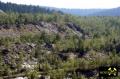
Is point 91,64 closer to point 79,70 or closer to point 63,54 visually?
point 79,70

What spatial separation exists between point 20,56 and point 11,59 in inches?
275

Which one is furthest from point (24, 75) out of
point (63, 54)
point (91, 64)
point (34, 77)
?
point (63, 54)

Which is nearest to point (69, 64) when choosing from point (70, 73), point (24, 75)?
point (70, 73)

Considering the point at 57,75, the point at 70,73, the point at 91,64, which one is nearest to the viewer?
the point at 57,75

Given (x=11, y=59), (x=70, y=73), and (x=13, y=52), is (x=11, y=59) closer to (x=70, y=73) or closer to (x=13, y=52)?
(x=13, y=52)

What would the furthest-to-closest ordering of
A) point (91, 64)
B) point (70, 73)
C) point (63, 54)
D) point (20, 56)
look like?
point (63, 54), point (20, 56), point (91, 64), point (70, 73)

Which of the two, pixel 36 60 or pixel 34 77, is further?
pixel 36 60

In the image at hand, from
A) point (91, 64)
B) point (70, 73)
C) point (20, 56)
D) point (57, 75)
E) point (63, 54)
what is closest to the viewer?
point (57, 75)

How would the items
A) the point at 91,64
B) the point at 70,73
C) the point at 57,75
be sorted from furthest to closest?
the point at 91,64 → the point at 70,73 → the point at 57,75

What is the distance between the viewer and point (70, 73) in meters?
150

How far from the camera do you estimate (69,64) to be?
166500 mm

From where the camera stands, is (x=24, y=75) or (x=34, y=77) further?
(x=24, y=75)

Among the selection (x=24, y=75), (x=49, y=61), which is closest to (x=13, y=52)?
(x=49, y=61)

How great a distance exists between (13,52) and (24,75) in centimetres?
4026
